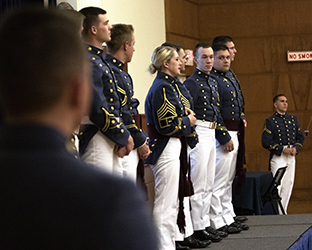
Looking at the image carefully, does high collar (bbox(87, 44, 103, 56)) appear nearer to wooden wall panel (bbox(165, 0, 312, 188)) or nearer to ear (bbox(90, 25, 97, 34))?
ear (bbox(90, 25, 97, 34))

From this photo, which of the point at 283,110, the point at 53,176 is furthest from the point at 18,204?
the point at 283,110

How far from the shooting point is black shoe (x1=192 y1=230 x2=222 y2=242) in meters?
3.58

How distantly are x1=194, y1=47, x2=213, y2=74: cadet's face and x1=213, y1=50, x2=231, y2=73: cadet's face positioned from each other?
0.31 metres

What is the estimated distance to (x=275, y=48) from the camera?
7223 mm

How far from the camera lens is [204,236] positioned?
3.57 metres

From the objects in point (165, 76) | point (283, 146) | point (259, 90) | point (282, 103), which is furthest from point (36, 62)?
point (259, 90)

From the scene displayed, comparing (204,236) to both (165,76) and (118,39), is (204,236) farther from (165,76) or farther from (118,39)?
(118,39)

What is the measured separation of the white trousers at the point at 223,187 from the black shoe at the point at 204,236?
222 mm

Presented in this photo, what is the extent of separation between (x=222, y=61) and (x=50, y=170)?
148 inches

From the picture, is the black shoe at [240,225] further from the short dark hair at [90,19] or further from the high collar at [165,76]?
the short dark hair at [90,19]

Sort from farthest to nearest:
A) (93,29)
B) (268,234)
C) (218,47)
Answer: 1. (218,47)
2. (268,234)
3. (93,29)

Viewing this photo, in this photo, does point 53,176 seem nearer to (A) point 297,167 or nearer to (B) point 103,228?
(B) point 103,228

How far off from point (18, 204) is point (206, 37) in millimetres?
6967

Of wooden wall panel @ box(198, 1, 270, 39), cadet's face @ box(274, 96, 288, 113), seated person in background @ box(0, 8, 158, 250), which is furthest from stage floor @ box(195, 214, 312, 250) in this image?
wooden wall panel @ box(198, 1, 270, 39)
